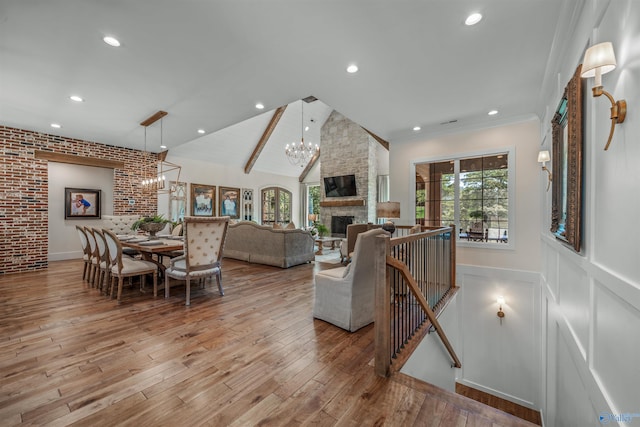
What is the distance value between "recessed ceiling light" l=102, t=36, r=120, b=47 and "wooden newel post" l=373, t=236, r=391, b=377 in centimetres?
313

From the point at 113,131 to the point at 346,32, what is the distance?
538cm

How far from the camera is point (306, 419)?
154 centimetres

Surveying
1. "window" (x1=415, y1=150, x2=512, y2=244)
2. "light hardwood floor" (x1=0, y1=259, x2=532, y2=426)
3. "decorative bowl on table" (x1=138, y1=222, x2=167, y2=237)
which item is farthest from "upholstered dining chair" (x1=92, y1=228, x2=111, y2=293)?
"window" (x1=415, y1=150, x2=512, y2=244)

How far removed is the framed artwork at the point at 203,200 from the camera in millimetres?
8578

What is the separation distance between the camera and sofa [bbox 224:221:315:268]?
5.57 metres

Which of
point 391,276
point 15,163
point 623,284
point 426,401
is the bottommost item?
point 426,401

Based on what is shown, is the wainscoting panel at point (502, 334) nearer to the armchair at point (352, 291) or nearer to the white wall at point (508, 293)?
the white wall at point (508, 293)

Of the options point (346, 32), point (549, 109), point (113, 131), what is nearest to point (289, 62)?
point (346, 32)

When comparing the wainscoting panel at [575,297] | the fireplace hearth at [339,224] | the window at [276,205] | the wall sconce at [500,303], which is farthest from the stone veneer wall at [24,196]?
the wall sconce at [500,303]

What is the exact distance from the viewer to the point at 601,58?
4.28ft

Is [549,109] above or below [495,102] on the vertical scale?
below

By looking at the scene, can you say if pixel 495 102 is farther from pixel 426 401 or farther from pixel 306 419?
pixel 306 419

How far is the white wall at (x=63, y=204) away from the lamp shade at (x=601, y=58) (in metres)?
8.63

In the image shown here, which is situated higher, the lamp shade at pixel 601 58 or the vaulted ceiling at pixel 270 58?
the vaulted ceiling at pixel 270 58
